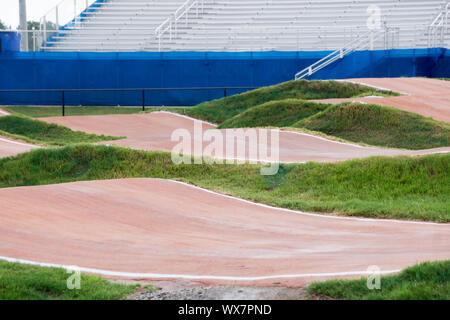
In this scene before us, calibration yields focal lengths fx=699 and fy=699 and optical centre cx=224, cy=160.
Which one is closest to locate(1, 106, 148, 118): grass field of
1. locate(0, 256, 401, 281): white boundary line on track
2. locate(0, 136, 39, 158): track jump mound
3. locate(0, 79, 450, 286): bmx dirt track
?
locate(0, 136, 39, 158): track jump mound

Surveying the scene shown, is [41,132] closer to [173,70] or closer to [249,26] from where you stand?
[173,70]

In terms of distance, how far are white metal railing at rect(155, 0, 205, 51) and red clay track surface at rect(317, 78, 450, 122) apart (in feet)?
44.1

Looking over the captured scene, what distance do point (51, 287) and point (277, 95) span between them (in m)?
20.5

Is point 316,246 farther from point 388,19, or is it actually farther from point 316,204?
point 388,19

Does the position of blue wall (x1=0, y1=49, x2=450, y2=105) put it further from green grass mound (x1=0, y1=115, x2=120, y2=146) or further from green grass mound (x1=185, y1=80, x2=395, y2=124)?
green grass mound (x1=0, y1=115, x2=120, y2=146)

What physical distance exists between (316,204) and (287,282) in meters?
5.19

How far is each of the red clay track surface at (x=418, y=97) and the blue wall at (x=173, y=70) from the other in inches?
196

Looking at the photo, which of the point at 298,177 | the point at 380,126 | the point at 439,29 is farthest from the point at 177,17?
the point at 298,177

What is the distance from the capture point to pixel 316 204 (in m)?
11.5

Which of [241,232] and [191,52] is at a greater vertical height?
[191,52]

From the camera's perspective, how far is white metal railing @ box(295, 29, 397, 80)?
32.5m

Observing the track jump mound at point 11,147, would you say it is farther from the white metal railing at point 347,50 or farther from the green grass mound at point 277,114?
the white metal railing at point 347,50

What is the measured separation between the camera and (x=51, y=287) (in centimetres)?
644
